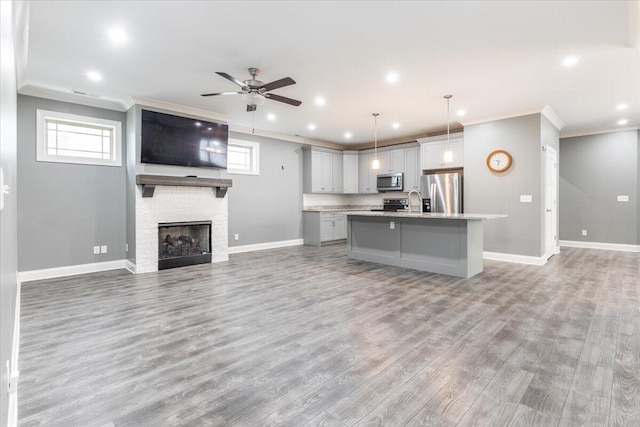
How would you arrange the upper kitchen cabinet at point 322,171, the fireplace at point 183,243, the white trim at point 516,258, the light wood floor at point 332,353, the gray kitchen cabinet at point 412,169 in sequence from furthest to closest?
the upper kitchen cabinet at point 322,171 → the gray kitchen cabinet at point 412,169 → the white trim at point 516,258 → the fireplace at point 183,243 → the light wood floor at point 332,353

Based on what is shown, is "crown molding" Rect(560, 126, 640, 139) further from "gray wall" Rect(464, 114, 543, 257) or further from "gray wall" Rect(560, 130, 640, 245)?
"gray wall" Rect(464, 114, 543, 257)

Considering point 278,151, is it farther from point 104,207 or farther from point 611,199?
point 611,199

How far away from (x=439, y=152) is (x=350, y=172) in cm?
272

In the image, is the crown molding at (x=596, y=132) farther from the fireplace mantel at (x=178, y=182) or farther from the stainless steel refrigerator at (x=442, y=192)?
the fireplace mantel at (x=178, y=182)

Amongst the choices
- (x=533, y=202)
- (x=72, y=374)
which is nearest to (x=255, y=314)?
(x=72, y=374)

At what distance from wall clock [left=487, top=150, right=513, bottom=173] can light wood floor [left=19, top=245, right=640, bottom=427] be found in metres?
2.40

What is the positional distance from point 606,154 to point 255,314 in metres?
8.51

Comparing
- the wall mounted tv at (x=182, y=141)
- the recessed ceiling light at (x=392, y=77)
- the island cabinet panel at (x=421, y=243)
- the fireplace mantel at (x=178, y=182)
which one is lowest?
the island cabinet panel at (x=421, y=243)

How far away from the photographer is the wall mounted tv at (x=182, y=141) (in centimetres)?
516

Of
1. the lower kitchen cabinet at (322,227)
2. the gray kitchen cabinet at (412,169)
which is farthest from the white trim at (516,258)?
the lower kitchen cabinet at (322,227)

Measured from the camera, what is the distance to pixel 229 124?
670 cm

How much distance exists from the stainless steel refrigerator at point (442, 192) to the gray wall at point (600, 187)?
3336 millimetres

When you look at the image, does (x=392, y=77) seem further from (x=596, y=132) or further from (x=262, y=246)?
(x=596, y=132)

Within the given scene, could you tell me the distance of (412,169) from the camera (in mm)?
7945
